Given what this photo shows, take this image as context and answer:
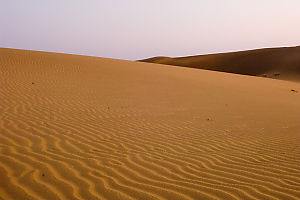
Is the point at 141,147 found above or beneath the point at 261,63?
beneath

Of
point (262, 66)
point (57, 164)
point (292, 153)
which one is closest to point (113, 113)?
point (57, 164)

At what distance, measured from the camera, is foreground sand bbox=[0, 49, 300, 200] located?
10.6ft

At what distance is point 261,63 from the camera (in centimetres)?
4584

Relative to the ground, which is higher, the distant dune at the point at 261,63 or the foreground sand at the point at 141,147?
the distant dune at the point at 261,63

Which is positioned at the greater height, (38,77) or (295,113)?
(38,77)

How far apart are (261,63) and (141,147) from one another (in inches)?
1787

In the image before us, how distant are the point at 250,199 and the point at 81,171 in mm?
2042

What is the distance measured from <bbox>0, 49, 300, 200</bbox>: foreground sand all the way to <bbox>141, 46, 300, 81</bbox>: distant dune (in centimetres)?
2955

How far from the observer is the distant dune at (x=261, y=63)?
126 ft

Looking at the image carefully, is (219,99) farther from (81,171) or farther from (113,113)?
(81,171)

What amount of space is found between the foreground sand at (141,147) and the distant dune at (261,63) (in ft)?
96.9

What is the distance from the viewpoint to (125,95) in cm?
1024

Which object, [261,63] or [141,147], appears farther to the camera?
[261,63]

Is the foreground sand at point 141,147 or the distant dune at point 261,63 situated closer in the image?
the foreground sand at point 141,147
